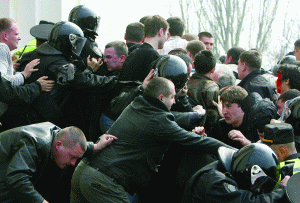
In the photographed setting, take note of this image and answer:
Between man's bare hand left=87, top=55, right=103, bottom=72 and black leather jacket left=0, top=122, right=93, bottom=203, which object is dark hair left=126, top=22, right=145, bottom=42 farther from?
black leather jacket left=0, top=122, right=93, bottom=203

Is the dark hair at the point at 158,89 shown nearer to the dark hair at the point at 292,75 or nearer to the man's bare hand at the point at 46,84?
the man's bare hand at the point at 46,84

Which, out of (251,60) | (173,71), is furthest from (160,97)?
(251,60)

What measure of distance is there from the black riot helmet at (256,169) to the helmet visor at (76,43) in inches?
86.1

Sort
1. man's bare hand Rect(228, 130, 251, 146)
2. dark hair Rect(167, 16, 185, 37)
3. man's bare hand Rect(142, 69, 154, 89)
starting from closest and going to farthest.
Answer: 1. man's bare hand Rect(228, 130, 251, 146)
2. man's bare hand Rect(142, 69, 154, 89)
3. dark hair Rect(167, 16, 185, 37)

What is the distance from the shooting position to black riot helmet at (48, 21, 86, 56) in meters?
4.31

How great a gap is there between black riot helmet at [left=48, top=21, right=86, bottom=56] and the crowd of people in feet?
0.03

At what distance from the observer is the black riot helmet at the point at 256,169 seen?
9.61 ft

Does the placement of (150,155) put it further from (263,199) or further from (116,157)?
(263,199)

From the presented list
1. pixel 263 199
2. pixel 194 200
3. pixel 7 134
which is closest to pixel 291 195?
pixel 263 199

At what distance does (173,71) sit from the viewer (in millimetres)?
4098

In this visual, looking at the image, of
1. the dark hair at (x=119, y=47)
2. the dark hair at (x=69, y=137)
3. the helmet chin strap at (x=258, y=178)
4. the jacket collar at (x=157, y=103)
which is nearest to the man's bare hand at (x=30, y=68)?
the dark hair at (x=119, y=47)

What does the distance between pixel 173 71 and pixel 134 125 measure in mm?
768

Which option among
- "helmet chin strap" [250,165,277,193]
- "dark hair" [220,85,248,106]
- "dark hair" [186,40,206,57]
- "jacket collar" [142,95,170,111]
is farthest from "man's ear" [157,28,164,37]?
"helmet chin strap" [250,165,277,193]

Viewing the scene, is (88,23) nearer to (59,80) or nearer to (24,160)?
(59,80)
